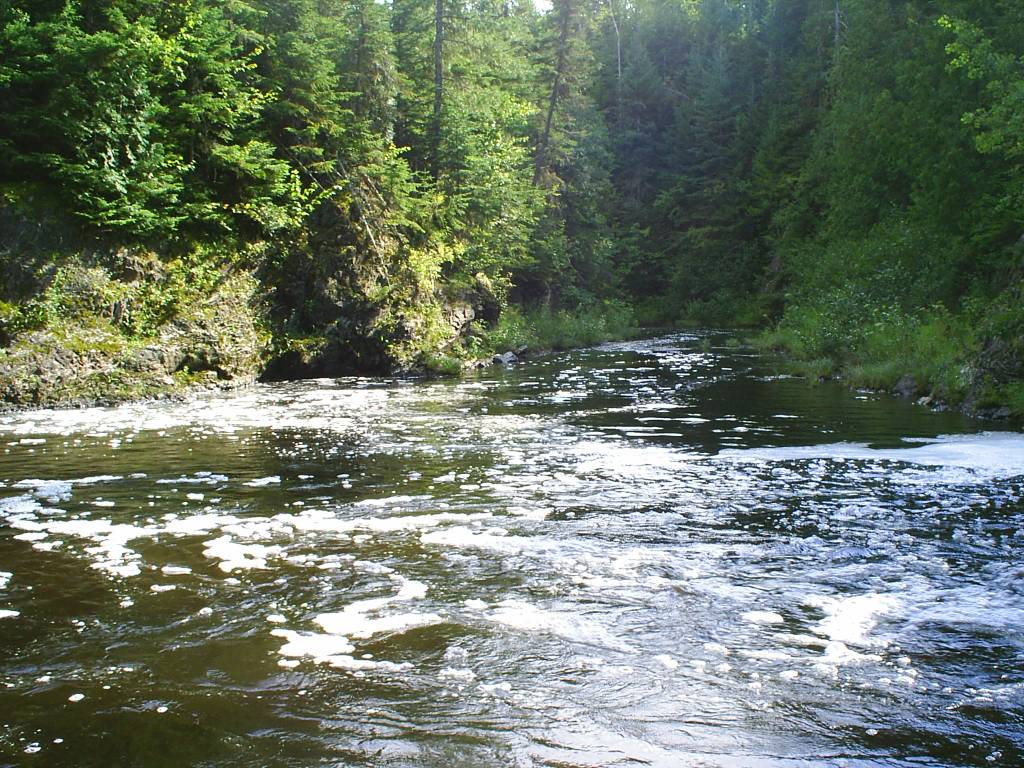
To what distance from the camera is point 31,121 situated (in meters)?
16.0

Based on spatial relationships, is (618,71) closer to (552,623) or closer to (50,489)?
(50,489)

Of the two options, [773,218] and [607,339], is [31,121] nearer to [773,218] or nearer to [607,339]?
[607,339]

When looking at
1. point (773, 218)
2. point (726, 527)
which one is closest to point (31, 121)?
point (726, 527)

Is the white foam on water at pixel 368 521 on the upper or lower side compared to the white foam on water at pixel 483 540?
upper

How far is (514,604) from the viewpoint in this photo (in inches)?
210

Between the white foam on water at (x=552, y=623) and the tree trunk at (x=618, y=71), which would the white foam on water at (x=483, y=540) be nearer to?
the white foam on water at (x=552, y=623)

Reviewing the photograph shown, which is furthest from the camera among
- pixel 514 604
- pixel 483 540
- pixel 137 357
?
pixel 137 357

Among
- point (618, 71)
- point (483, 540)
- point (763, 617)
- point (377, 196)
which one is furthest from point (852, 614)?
point (618, 71)

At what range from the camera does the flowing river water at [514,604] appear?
3715mm

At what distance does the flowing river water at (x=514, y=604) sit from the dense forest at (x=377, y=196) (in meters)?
5.94

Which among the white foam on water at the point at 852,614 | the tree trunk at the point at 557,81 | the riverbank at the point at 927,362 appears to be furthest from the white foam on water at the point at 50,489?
the tree trunk at the point at 557,81

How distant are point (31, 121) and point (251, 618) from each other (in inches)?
582

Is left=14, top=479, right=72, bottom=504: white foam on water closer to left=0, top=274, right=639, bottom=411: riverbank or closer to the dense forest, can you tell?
left=0, top=274, right=639, bottom=411: riverbank

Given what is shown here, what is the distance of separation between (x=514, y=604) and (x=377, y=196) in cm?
2070
